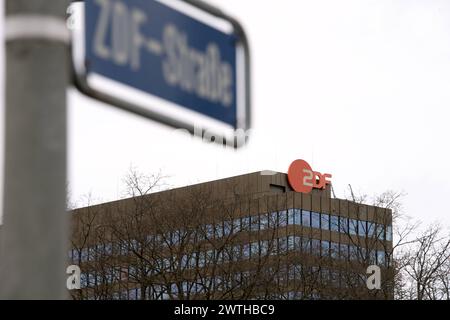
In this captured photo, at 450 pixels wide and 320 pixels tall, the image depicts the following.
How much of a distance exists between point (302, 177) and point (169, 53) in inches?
3147

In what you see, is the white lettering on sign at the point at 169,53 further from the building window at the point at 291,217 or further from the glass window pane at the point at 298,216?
the glass window pane at the point at 298,216

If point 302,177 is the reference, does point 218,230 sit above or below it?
below

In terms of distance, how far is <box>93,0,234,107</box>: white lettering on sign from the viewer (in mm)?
3375

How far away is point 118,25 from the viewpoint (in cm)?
340

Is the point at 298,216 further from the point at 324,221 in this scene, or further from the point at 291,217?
the point at 291,217

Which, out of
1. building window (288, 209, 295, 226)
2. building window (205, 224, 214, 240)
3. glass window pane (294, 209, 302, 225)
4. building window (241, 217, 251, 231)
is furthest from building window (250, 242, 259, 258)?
glass window pane (294, 209, 302, 225)

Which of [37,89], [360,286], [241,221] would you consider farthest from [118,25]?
[241,221]

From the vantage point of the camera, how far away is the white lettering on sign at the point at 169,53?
3375mm

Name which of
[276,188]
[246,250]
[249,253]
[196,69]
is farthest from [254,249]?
[196,69]

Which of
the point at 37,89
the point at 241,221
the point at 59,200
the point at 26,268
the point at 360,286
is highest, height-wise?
the point at 241,221

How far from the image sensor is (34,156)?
3.03 meters

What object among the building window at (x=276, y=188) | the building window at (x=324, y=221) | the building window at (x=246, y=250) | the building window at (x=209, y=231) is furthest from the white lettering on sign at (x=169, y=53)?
the building window at (x=276, y=188)
